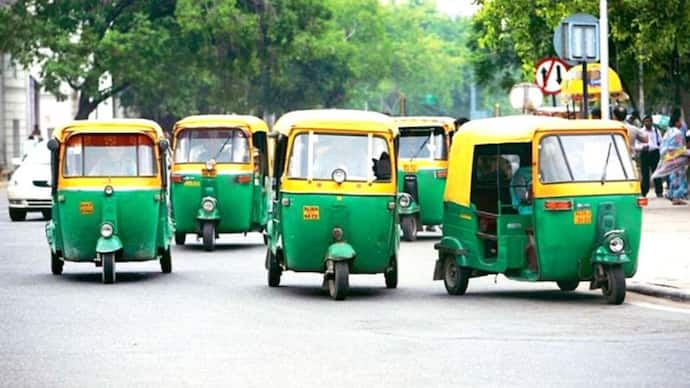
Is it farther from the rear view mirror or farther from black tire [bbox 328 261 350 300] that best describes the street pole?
the rear view mirror

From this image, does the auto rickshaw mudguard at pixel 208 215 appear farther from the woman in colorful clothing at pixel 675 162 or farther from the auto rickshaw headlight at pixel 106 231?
the woman in colorful clothing at pixel 675 162

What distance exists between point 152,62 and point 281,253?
48098 mm

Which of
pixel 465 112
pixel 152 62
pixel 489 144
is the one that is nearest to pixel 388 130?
pixel 489 144

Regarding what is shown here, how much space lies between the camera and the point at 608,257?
18.3 metres

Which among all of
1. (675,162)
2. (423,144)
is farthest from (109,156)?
(675,162)

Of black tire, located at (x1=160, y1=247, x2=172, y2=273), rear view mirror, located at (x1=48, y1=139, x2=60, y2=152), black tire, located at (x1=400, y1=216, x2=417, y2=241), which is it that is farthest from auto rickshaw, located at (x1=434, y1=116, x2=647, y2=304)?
black tire, located at (x1=400, y1=216, x2=417, y2=241)

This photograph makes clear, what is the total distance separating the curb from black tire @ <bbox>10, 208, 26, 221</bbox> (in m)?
19.8

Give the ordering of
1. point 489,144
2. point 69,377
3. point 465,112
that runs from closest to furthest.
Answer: point 69,377 → point 489,144 → point 465,112

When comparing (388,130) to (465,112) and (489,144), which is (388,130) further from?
(465,112)

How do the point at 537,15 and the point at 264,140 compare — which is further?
the point at 537,15

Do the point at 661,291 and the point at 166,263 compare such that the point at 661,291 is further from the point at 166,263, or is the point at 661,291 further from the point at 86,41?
the point at 86,41

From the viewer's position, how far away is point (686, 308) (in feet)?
59.1

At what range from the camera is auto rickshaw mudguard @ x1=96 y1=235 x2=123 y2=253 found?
21.6 metres

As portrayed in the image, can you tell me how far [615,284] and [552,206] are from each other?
981 mm
